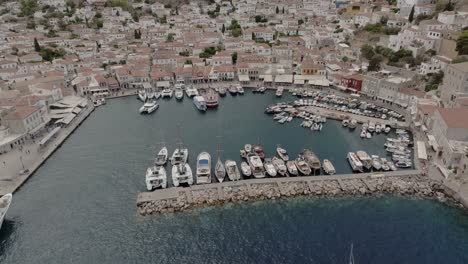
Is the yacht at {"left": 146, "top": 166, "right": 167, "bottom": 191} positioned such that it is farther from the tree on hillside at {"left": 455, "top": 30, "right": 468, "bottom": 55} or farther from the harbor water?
the tree on hillside at {"left": 455, "top": 30, "right": 468, "bottom": 55}

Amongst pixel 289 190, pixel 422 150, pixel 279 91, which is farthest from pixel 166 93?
pixel 422 150

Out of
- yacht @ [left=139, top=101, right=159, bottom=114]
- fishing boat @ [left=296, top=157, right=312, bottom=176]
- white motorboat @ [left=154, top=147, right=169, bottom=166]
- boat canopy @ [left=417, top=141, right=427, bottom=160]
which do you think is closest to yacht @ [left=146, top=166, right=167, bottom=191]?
white motorboat @ [left=154, top=147, right=169, bottom=166]

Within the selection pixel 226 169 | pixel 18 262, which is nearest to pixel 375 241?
pixel 226 169

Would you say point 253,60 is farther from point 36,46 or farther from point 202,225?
point 36,46

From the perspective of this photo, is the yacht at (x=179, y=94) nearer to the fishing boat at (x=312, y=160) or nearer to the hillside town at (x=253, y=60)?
the hillside town at (x=253, y=60)

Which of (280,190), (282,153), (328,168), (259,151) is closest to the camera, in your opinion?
(280,190)

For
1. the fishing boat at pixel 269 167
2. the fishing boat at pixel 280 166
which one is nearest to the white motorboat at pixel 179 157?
the fishing boat at pixel 269 167

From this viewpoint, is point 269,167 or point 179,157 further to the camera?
point 179,157
